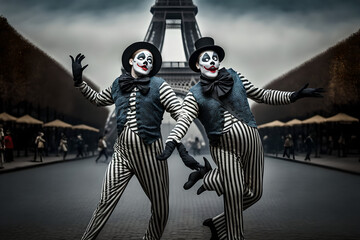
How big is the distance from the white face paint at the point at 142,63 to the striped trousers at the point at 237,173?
999 mm

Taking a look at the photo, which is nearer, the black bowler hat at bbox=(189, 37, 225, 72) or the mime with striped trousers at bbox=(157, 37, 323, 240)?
the mime with striped trousers at bbox=(157, 37, 323, 240)

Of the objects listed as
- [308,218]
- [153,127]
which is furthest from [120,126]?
[308,218]

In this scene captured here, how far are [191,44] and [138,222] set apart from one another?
41.0m

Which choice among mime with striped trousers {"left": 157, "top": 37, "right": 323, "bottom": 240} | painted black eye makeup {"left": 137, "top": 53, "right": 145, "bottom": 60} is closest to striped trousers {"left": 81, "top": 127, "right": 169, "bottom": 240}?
mime with striped trousers {"left": 157, "top": 37, "right": 323, "bottom": 240}

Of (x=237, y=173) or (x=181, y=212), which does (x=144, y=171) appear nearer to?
(x=237, y=173)

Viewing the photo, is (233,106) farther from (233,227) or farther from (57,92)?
(57,92)

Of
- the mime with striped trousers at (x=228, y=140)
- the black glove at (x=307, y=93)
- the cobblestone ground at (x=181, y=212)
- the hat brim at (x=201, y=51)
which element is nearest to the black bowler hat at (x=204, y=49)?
the hat brim at (x=201, y=51)

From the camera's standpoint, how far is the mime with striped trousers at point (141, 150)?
3994 mm

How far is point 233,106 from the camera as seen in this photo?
4.09 m

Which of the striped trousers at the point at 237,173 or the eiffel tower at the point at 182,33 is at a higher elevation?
the eiffel tower at the point at 182,33

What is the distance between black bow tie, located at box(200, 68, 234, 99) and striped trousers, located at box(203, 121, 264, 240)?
0.99ft

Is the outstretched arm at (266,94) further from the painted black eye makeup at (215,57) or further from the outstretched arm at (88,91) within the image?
the outstretched arm at (88,91)

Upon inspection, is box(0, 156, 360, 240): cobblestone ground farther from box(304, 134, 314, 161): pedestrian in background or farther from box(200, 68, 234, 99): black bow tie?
box(304, 134, 314, 161): pedestrian in background

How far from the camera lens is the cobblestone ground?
18.5ft
